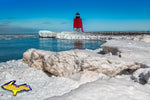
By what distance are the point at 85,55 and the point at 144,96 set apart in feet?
7.88

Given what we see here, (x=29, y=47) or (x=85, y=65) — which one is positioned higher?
(x=85, y=65)

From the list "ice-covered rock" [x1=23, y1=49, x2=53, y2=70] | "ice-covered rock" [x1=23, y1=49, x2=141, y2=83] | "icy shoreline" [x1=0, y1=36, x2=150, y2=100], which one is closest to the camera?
"icy shoreline" [x1=0, y1=36, x2=150, y2=100]

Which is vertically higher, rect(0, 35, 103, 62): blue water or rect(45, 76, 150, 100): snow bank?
rect(45, 76, 150, 100): snow bank

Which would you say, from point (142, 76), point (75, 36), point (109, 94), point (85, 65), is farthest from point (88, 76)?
point (75, 36)

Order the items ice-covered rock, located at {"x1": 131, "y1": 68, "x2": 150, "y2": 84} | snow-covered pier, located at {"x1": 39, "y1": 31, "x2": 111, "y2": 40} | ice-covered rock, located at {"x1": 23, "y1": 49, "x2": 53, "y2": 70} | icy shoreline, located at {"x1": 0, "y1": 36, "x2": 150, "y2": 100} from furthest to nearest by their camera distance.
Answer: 1. snow-covered pier, located at {"x1": 39, "y1": 31, "x2": 111, "y2": 40}
2. ice-covered rock, located at {"x1": 23, "y1": 49, "x2": 53, "y2": 70}
3. ice-covered rock, located at {"x1": 131, "y1": 68, "x2": 150, "y2": 84}
4. icy shoreline, located at {"x1": 0, "y1": 36, "x2": 150, "y2": 100}

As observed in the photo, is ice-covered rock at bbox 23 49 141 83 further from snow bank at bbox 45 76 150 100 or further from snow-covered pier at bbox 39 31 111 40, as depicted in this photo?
snow-covered pier at bbox 39 31 111 40

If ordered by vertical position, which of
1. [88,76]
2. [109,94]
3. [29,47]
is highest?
[109,94]

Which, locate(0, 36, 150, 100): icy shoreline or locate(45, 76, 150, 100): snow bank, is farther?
locate(0, 36, 150, 100): icy shoreline

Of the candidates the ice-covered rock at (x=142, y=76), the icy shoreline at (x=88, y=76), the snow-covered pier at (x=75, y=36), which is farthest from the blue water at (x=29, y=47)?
the ice-covered rock at (x=142, y=76)

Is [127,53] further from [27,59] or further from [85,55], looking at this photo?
[27,59]

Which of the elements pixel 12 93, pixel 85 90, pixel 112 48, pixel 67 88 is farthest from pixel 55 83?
pixel 112 48

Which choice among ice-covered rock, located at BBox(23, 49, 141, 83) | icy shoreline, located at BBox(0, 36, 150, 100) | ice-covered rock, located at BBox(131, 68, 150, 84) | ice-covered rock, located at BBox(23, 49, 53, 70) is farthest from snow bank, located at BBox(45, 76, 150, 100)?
ice-covered rock, located at BBox(23, 49, 53, 70)

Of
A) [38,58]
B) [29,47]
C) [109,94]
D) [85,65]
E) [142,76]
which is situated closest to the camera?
[109,94]

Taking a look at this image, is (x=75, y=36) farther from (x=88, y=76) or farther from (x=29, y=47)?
(x=88, y=76)
